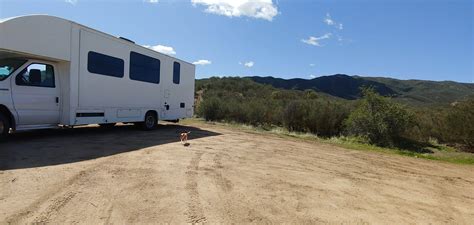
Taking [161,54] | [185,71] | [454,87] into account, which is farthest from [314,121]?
[454,87]

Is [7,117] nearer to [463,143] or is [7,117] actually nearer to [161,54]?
[161,54]

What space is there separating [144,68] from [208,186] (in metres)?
8.21

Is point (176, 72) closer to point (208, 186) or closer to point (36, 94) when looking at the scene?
point (36, 94)

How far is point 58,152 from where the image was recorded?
872 cm

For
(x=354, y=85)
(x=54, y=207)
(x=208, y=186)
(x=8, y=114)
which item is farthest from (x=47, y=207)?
(x=354, y=85)

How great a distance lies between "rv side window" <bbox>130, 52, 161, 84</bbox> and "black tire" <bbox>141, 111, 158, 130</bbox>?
1.20 meters

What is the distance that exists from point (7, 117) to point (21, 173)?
3527mm

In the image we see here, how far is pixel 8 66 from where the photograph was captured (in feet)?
31.5

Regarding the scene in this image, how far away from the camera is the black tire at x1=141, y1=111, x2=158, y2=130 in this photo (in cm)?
1438

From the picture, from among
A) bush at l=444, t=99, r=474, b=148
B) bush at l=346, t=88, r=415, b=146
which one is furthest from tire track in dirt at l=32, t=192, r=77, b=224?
bush at l=444, t=99, r=474, b=148

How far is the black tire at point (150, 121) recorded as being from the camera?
1438 centimetres

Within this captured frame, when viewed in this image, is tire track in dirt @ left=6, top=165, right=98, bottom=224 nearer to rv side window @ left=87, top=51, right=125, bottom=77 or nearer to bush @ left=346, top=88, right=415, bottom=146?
rv side window @ left=87, top=51, right=125, bottom=77

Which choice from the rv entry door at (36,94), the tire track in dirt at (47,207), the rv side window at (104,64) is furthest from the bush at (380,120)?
the tire track in dirt at (47,207)

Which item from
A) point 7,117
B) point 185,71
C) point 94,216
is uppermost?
point 185,71
